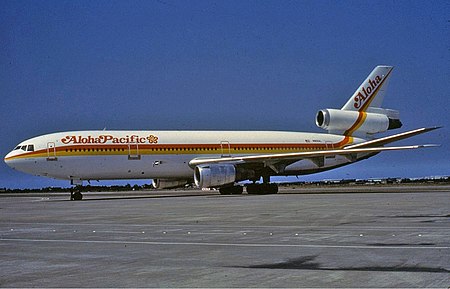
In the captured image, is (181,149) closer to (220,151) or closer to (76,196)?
(220,151)

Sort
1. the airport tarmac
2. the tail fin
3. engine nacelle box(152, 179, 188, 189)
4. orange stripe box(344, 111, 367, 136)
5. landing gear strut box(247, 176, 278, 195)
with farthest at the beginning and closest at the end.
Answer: the tail fin, orange stripe box(344, 111, 367, 136), engine nacelle box(152, 179, 188, 189), landing gear strut box(247, 176, 278, 195), the airport tarmac

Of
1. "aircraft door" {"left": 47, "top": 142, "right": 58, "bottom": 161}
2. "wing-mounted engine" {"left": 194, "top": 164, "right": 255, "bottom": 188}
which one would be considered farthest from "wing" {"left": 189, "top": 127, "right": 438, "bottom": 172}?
"aircraft door" {"left": 47, "top": 142, "right": 58, "bottom": 161}

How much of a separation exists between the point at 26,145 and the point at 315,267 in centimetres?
3224

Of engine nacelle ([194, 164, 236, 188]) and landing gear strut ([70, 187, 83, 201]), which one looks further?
engine nacelle ([194, 164, 236, 188])

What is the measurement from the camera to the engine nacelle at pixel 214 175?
128 feet

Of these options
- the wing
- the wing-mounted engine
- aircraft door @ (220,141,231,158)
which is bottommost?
the wing-mounted engine

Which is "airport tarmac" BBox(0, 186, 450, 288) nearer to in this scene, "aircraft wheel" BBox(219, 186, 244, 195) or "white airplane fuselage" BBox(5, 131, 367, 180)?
"white airplane fuselage" BBox(5, 131, 367, 180)

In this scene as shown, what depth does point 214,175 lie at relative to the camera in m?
39.2

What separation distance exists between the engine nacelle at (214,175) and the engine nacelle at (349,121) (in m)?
9.12

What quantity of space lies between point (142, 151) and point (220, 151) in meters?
5.54

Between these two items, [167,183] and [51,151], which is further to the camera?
[167,183]

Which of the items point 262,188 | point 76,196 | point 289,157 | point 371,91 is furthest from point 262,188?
point 76,196

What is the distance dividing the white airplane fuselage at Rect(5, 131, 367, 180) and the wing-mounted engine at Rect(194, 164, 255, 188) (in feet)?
7.06

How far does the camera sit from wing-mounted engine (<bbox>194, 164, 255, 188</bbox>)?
128 feet
